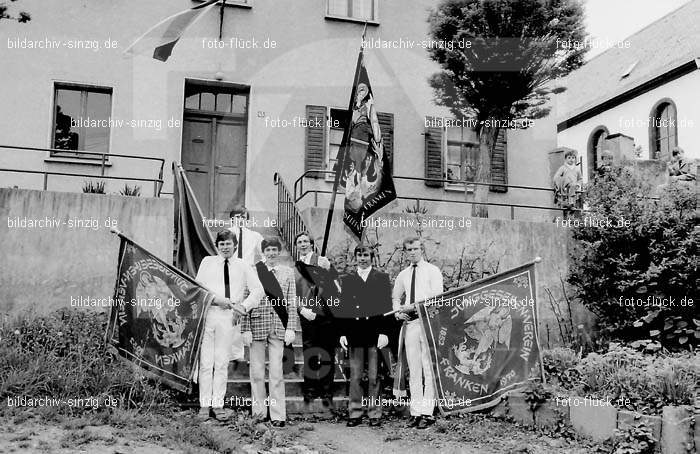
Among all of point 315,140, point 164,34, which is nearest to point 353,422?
point 164,34

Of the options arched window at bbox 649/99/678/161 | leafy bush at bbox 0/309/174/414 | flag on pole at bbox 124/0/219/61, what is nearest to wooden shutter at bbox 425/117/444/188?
flag on pole at bbox 124/0/219/61

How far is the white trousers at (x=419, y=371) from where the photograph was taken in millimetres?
7504

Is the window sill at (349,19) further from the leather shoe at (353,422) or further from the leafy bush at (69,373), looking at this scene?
the leather shoe at (353,422)

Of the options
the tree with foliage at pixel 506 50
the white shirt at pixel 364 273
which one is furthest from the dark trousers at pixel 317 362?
the tree with foliage at pixel 506 50

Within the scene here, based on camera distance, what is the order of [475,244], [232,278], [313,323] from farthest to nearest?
1. [475,244]
2. [313,323]
3. [232,278]

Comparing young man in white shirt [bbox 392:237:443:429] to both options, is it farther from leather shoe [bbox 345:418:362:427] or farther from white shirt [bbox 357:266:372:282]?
leather shoe [bbox 345:418:362:427]

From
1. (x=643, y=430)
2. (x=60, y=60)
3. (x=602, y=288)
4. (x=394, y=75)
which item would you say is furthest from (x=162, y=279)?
(x=394, y=75)

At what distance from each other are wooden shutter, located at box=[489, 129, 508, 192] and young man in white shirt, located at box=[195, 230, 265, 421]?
28.2 ft

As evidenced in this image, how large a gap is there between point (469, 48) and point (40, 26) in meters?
7.69

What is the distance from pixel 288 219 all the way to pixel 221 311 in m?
4.64

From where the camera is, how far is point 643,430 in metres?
6.67

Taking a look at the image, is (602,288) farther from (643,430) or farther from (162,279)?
(162,279)

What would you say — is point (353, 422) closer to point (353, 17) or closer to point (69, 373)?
point (69, 373)

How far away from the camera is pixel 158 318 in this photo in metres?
7.52
